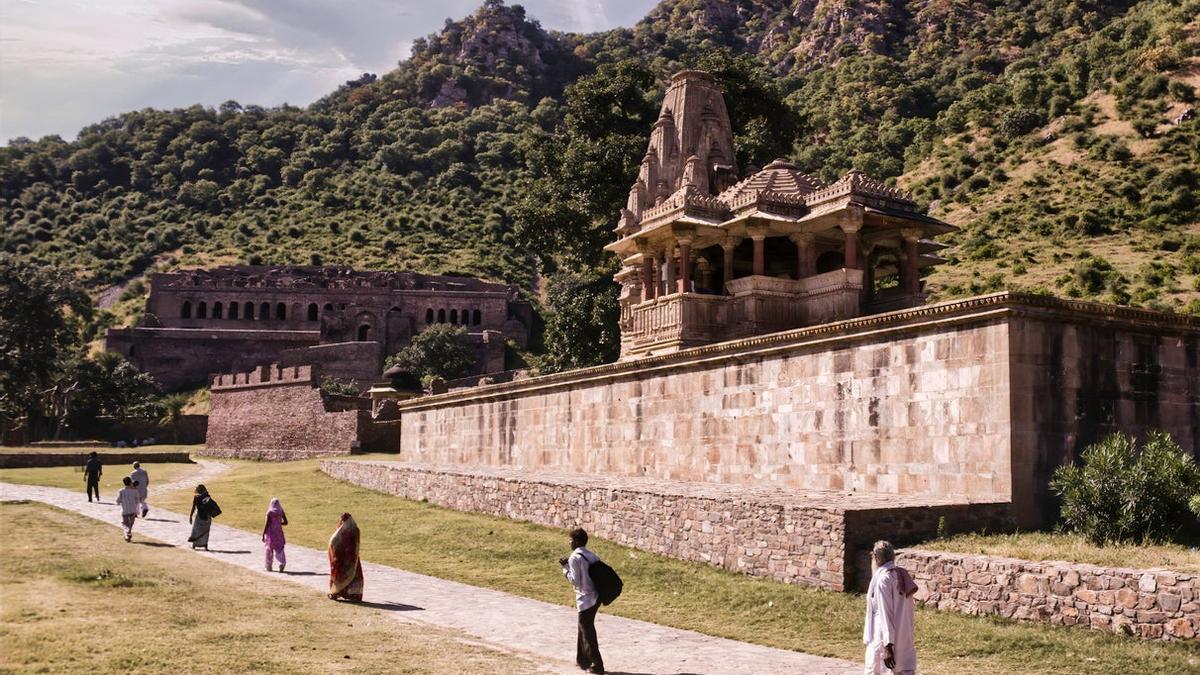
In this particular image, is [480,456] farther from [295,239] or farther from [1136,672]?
[295,239]

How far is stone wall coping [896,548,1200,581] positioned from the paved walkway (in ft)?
7.46

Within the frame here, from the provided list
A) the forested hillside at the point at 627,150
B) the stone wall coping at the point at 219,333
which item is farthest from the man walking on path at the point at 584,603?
the stone wall coping at the point at 219,333

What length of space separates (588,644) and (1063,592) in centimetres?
486

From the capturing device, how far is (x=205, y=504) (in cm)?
1894

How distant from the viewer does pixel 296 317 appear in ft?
307

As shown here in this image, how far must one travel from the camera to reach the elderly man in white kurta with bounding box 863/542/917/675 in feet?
28.9

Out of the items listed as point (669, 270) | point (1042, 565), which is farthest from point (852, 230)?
point (1042, 565)

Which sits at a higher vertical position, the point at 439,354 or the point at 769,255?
the point at 439,354

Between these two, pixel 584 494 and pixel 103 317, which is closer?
pixel 584 494

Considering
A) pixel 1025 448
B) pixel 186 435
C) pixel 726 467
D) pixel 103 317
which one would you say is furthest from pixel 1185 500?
pixel 103 317

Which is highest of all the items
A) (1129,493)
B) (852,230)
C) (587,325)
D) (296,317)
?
(296,317)

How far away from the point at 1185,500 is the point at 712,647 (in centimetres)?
596

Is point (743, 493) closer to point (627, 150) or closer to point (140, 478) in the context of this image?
point (140, 478)

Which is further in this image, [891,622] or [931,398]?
[931,398]
